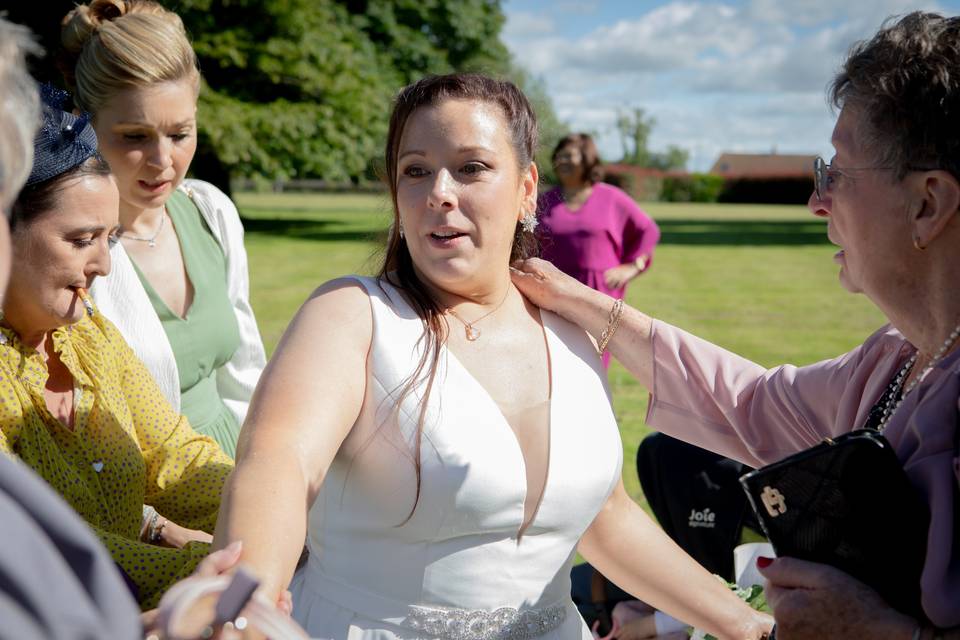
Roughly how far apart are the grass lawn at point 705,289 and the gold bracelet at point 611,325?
2.25 ft

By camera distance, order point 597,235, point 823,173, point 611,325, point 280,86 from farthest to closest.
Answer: point 280,86, point 597,235, point 611,325, point 823,173

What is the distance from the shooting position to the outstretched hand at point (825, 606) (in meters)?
1.75

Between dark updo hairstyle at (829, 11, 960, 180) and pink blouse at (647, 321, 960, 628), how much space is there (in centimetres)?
41

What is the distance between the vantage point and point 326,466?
202 cm

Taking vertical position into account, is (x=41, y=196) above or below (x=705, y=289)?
above

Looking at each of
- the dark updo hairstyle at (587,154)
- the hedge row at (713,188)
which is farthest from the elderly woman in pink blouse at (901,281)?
the hedge row at (713,188)

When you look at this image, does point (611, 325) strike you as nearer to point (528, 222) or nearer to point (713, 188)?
point (528, 222)

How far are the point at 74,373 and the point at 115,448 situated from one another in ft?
0.69

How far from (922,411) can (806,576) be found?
0.40m

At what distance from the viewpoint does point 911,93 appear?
6.08 ft

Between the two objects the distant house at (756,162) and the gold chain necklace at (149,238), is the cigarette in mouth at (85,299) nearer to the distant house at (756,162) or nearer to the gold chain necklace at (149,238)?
the gold chain necklace at (149,238)

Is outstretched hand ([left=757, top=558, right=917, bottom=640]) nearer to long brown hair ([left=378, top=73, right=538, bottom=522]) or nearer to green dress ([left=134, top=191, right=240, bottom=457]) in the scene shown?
long brown hair ([left=378, top=73, right=538, bottom=522])

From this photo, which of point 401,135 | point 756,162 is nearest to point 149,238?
point 401,135

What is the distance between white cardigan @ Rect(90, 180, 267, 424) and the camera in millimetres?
2959
